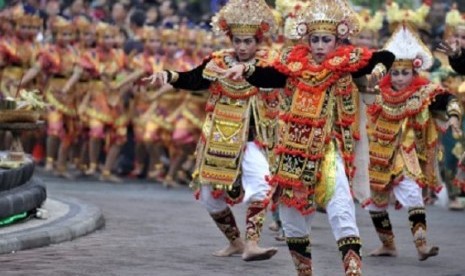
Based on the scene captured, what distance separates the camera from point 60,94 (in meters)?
22.5

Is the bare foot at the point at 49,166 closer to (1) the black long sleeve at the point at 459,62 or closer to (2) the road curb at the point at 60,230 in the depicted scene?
(2) the road curb at the point at 60,230

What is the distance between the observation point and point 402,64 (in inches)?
563

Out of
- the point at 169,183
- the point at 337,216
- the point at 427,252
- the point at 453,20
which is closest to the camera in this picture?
the point at 337,216

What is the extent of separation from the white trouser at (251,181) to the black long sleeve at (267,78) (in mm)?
1845

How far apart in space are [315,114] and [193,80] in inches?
84.4


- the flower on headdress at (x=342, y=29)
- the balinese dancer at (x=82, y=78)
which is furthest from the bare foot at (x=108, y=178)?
the flower on headdress at (x=342, y=29)

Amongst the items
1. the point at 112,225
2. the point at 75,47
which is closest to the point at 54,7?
the point at 75,47

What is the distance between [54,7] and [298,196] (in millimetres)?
12924

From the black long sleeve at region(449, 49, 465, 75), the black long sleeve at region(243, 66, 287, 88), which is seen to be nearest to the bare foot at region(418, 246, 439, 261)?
the black long sleeve at region(449, 49, 465, 75)

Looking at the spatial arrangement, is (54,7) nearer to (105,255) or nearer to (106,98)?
(106,98)

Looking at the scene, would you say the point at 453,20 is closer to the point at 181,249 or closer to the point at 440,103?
the point at 440,103

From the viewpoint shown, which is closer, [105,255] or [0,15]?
[105,255]

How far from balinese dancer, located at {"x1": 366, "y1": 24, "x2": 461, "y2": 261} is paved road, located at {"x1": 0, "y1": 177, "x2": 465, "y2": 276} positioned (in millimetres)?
474

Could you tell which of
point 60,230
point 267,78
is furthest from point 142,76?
point 267,78
